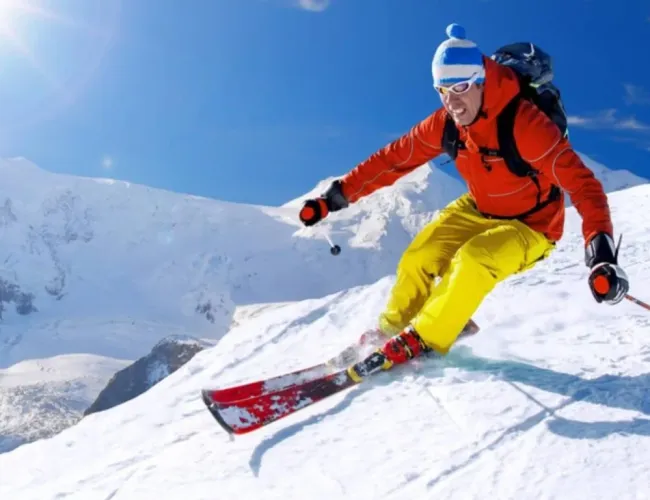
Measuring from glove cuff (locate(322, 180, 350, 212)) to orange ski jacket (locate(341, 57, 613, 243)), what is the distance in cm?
4

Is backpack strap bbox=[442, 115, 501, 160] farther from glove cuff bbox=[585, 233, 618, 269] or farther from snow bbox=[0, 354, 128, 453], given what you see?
snow bbox=[0, 354, 128, 453]

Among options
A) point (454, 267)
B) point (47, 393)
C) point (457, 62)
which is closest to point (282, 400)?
point (454, 267)

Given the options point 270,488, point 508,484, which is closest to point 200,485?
point 270,488

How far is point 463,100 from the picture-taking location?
4598mm

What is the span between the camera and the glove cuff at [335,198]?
603 cm

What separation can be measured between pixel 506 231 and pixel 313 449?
2.21m

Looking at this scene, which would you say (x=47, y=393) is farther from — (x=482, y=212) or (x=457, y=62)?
(x=457, y=62)

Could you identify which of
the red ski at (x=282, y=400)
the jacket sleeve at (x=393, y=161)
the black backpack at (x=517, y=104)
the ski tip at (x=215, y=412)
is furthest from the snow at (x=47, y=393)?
the black backpack at (x=517, y=104)

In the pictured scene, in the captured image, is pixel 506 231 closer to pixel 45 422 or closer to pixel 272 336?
pixel 272 336

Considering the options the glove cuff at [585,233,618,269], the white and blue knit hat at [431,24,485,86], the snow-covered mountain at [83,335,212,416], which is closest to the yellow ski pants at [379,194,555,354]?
the glove cuff at [585,233,618,269]

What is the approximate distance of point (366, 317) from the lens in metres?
7.30

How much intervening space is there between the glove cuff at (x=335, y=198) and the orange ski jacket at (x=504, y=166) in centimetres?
4

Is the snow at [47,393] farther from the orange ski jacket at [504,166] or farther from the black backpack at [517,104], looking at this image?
the black backpack at [517,104]

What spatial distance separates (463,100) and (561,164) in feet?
2.73
